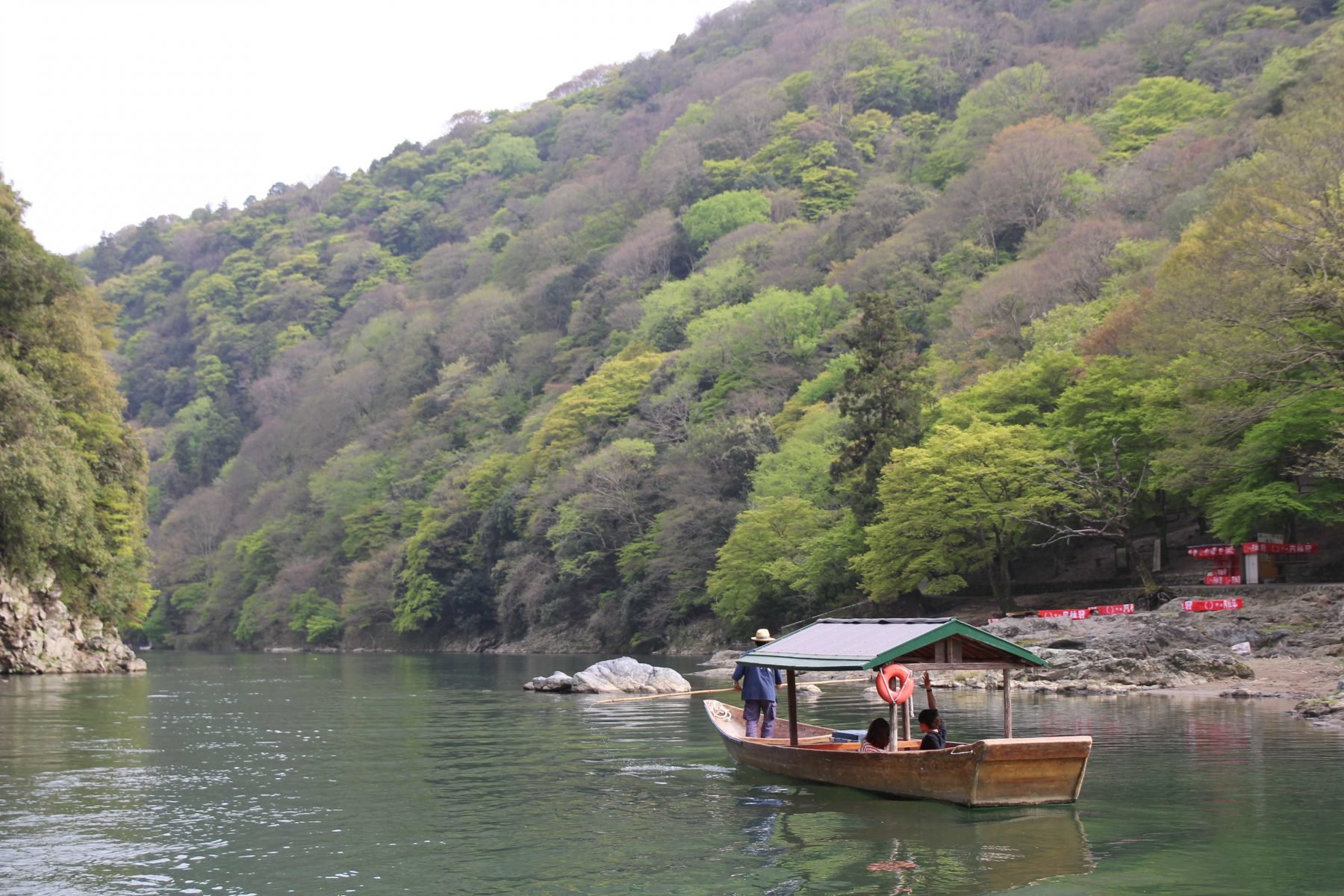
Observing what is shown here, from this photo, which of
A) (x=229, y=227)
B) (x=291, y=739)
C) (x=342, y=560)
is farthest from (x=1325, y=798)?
(x=229, y=227)

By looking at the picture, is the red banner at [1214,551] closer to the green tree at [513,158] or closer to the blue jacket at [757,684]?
the blue jacket at [757,684]

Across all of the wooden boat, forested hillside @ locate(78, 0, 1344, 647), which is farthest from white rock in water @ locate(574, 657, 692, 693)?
the wooden boat

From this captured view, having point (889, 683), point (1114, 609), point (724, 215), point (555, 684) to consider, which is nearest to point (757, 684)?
point (889, 683)

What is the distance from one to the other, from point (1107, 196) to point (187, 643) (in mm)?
Result: 83042

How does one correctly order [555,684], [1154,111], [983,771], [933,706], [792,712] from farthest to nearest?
[1154,111] → [555,684] → [792,712] → [933,706] → [983,771]

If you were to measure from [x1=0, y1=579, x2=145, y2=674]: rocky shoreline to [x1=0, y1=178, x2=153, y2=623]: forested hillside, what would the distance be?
0.47 meters

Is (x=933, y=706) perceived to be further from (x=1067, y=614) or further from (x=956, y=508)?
(x=956, y=508)

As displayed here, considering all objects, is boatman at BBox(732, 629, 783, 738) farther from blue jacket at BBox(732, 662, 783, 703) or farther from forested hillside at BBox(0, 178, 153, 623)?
forested hillside at BBox(0, 178, 153, 623)

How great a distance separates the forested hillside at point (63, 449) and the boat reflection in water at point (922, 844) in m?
32.1

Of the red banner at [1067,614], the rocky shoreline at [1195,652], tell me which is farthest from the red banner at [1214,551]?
the red banner at [1067,614]

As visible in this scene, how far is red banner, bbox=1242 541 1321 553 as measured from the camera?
40312 mm

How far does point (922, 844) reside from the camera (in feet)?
45.1

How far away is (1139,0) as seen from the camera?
121188 millimetres

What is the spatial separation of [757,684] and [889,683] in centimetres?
454
